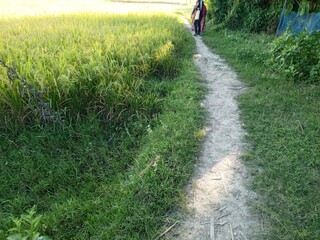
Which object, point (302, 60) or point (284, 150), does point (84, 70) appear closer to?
point (284, 150)

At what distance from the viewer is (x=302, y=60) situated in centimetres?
420

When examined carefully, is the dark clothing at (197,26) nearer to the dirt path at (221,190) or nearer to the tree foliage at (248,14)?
the tree foliage at (248,14)

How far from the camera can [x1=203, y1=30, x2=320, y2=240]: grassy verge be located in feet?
6.39

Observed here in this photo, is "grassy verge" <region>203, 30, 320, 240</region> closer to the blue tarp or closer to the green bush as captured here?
the green bush

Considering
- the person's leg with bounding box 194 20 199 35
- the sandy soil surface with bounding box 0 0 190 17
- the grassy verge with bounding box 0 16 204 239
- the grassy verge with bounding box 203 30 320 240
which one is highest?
the sandy soil surface with bounding box 0 0 190 17

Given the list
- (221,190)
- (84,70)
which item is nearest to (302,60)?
(221,190)

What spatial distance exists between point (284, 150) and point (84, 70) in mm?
2731

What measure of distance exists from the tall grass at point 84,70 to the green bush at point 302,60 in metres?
2.02

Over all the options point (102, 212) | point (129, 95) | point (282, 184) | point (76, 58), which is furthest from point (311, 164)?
point (76, 58)

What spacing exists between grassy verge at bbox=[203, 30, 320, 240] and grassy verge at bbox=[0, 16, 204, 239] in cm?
71

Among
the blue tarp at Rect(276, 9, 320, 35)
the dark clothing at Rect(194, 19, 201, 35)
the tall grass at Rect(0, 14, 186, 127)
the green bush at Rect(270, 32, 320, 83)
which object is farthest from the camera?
the dark clothing at Rect(194, 19, 201, 35)

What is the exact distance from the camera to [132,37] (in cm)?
514

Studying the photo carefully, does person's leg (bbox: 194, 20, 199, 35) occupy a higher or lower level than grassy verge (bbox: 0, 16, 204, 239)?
higher

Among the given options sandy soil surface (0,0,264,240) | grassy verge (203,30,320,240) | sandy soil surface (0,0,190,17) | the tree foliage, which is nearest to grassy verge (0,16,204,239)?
sandy soil surface (0,0,264,240)
